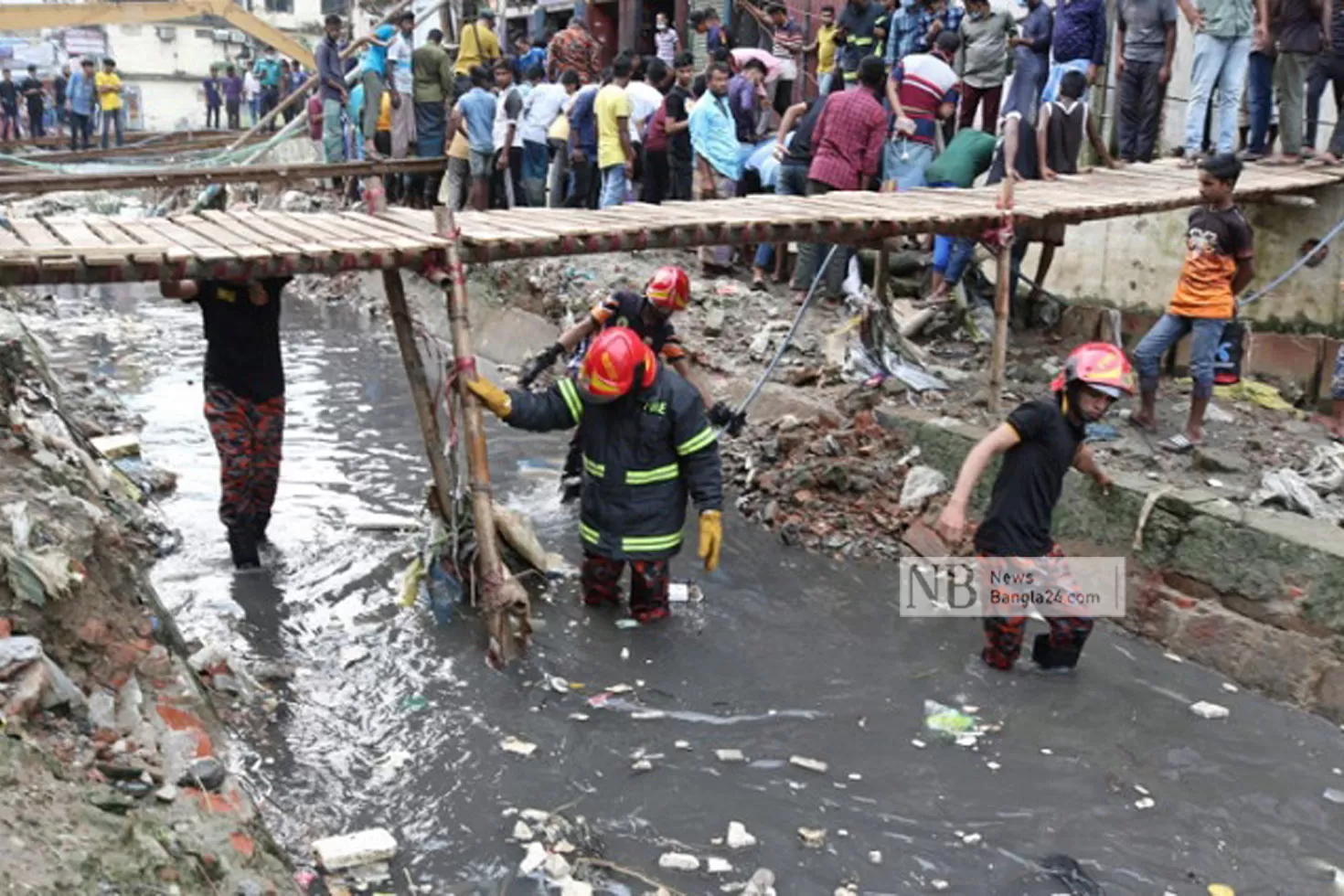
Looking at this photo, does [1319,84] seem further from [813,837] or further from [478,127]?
[478,127]

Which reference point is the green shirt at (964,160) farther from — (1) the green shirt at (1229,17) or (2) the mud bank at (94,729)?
(2) the mud bank at (94,729)

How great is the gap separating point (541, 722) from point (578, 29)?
1054cm

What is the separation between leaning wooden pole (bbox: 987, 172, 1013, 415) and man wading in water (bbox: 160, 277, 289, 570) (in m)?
3.95

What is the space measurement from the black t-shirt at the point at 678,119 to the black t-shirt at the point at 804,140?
1217mm

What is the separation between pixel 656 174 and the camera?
445 inches

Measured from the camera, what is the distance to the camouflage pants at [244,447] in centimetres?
613

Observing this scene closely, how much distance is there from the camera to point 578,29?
13.8 meters

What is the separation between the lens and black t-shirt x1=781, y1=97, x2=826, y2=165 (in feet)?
32.5

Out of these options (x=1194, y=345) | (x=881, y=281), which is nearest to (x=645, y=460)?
(x=881, y=281)

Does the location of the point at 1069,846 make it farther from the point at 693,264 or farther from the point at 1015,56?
the point at 693,264

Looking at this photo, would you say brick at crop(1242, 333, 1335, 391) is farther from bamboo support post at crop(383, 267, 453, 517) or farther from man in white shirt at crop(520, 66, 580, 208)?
man in white shirt at crop(520, 66, 580, 208)

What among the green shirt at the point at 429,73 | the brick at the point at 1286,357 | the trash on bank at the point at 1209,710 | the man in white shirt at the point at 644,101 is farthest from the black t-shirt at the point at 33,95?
the trash on bank at the point at 1209,710

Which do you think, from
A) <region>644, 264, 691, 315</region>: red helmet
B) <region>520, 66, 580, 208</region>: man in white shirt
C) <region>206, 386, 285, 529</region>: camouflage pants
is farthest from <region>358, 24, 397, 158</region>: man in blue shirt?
<region>644, 264, 691, 315</region>: red helmet

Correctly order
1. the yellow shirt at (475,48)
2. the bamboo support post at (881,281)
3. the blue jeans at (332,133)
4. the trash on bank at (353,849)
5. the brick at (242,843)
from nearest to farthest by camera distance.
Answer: the brick at (242,843) → the trash on bank at (353,849) → the bamboo support post at (881,281) → the yellow shirt at (475,48) → the blue jeans at (332,133)
